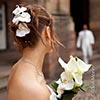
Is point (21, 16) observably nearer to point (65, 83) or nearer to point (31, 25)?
point (31, 25)

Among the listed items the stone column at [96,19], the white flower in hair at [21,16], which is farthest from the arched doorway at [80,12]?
the white flower in hair at [21,16]

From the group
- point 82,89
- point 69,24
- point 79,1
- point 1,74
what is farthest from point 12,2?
point 82,89

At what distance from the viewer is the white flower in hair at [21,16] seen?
7.52ft

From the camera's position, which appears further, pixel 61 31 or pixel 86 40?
pixel 86 40

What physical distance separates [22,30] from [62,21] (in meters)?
10.8

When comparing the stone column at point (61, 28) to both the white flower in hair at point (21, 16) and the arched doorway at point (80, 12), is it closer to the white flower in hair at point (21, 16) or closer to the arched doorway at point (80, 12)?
the arched doorway at point (80, 12)

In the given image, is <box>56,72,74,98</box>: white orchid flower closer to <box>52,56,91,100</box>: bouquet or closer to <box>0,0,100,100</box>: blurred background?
<box>52,56,91,100</box>: bouquet

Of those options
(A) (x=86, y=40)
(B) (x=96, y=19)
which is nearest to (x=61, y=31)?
(A) (x=86, y=40)

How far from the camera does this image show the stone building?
1268 cm

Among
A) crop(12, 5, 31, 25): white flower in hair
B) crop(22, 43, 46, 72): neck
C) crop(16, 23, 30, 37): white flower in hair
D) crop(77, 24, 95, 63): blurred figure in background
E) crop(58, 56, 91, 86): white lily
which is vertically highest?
crop(12, 5, 31, 25): white flower in hair

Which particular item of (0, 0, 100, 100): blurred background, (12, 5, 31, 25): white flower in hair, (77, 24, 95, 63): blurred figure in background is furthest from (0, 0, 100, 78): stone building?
(12, 5, 31, 25): white flower in hair

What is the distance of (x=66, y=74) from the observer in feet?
7.69

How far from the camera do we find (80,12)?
21797 millimetres

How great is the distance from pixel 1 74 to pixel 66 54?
330 centimetres
